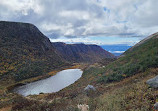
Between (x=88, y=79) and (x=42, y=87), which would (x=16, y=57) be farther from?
(x=88, y=79)

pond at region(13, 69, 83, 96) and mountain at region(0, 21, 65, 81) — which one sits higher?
mountain at region(0, 21, 65, 81)

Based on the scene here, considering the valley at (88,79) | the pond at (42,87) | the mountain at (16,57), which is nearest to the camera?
the valley at (88,79)

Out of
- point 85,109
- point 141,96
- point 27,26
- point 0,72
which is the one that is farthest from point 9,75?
point 27,26

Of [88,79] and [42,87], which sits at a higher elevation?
[88,79]

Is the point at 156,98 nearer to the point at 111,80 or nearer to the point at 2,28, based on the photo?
the point at 111,80

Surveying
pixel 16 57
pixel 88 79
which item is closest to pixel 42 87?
pixel 88 79

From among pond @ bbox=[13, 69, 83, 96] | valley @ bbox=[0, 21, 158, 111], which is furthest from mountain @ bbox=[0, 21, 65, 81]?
pond @ bbox=[13, 69, 83, 96]

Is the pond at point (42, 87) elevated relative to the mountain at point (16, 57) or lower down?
lower down

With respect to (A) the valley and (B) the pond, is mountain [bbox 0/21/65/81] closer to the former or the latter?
(A) the valley

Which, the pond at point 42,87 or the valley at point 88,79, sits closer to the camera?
the valley at point 88,79

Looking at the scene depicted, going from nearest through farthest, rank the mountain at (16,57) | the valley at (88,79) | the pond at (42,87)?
the valley at (88,79), the pond at (42,87), the mountain at (16,57)

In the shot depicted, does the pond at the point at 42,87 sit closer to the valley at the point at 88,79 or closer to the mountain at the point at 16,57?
the valley at the point at 88,79

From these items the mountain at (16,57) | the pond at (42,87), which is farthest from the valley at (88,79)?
the pond at (42,87)
